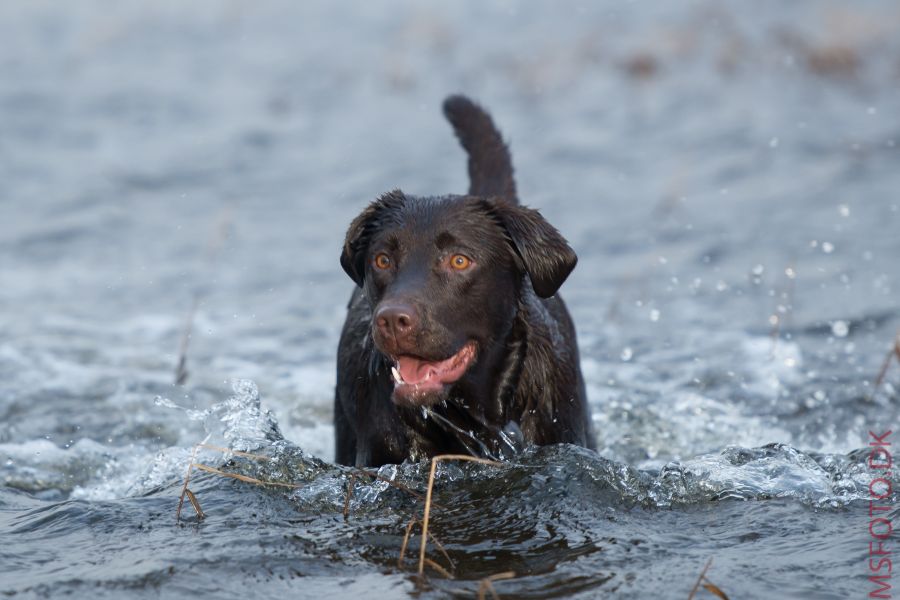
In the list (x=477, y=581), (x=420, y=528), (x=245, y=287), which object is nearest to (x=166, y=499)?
(x=420, y=528)

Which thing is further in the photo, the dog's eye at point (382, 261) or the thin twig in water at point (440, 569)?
the dog's eye at point (382, 261)

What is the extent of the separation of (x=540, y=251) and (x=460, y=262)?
0.33m

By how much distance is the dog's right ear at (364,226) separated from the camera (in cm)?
486

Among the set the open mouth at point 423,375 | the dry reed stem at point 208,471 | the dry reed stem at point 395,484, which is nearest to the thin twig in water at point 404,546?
the dry reed stem at point 395,484

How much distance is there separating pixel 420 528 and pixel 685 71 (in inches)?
537

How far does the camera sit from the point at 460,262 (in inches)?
181

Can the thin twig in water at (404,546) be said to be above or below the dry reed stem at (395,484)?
below

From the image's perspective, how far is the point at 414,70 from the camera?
18.1 meters

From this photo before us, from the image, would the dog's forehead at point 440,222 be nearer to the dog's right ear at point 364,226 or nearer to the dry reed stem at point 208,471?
the dog's right ear at point 364,226

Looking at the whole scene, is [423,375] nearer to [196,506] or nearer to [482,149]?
[196,506]

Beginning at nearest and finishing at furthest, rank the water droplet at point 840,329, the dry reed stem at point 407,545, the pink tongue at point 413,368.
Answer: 1. the dry reed stem at point 407,545
2. the pink tongue at point 413,368
3. the water droplet at point 840,329

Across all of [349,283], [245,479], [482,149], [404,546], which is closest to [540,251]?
[404,546]

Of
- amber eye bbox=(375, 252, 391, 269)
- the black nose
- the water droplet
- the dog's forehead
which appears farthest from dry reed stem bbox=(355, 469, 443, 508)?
the water droplet

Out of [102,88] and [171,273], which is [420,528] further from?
[102,88]
